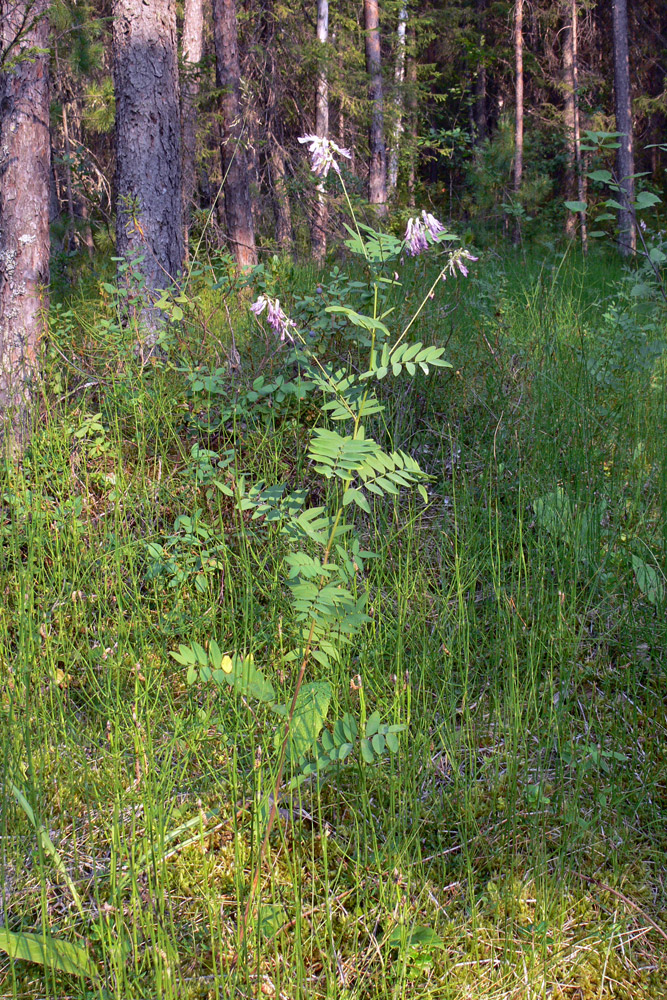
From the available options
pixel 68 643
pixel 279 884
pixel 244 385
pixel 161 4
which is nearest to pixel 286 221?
pixel 161 4

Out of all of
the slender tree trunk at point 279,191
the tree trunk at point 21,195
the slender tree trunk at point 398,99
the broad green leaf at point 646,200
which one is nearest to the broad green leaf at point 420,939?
the broad green leaf at point 646,200

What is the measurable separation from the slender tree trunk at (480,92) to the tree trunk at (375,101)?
7.12 m

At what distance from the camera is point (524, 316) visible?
3.95 m

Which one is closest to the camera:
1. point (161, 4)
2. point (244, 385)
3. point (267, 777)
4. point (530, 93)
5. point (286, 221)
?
point (267, 777)

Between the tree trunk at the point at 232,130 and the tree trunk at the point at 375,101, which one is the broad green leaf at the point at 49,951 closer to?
the tree trunk at the point at 232,130

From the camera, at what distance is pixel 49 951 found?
4.04ft

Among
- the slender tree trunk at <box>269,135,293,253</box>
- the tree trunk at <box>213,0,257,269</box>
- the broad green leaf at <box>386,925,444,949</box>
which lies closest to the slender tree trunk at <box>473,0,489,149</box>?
the slender tree trunk at <box>269,135,293,253</box>

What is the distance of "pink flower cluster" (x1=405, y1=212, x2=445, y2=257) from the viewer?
5.24 ft

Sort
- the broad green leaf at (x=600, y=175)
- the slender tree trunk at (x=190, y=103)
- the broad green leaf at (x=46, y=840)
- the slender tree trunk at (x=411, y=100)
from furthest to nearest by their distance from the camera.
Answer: the slender tree trunk at (x=411, y=100) → the slender tree trunk at (x=190, y=103) → the broad green leaf at (x=600, y=175) → the broad green leaf at (x=46, y=840)

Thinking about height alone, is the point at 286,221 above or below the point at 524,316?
above

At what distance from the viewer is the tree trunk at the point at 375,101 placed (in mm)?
11664

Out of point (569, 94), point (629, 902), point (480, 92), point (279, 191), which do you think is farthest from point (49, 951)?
point (480, 92)

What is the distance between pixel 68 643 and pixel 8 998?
41.5 inches

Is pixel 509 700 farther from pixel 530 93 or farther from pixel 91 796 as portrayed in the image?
pixel 530 93
